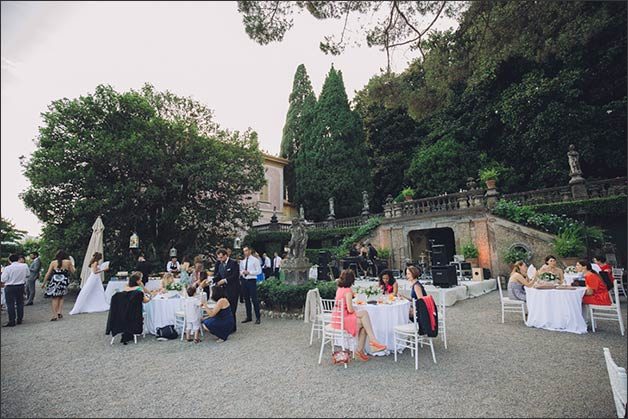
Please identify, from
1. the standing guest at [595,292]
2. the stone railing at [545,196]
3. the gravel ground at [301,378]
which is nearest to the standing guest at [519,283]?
the gravel ground at [301,378]

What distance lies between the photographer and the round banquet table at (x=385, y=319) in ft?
17.2

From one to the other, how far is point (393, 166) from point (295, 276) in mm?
18111

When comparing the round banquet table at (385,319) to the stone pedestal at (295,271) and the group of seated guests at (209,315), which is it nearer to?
the group of seated guests at (209,315)

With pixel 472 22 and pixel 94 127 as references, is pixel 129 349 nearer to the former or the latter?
pixel 472 22

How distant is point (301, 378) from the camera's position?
14.0 ft

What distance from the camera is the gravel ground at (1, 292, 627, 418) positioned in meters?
3.44

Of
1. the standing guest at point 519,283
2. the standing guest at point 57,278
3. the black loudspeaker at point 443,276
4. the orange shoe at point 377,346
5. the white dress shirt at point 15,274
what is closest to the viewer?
the orange shoe at point 377,346

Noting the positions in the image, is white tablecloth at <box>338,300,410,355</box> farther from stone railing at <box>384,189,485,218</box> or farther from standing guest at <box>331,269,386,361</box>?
stone railing at <box>384,189,485,218</box>

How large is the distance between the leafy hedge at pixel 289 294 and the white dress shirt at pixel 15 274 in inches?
248

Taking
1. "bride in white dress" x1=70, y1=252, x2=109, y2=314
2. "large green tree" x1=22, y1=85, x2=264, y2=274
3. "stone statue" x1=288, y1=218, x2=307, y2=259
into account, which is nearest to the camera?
"stone statue" x1=288, y1=218, x2=307, y2=259

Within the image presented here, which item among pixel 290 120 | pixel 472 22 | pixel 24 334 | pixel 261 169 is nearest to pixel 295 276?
pixel 24 334

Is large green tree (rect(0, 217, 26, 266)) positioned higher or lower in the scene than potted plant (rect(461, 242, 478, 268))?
higher

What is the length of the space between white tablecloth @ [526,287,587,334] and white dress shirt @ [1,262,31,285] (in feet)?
40.5

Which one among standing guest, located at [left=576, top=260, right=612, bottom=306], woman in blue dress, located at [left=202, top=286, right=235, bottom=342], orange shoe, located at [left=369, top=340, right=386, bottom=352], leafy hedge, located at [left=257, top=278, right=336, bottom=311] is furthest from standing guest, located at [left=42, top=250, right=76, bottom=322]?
standing guest, located at [left=576, top=260, right=612, bottom=306]
